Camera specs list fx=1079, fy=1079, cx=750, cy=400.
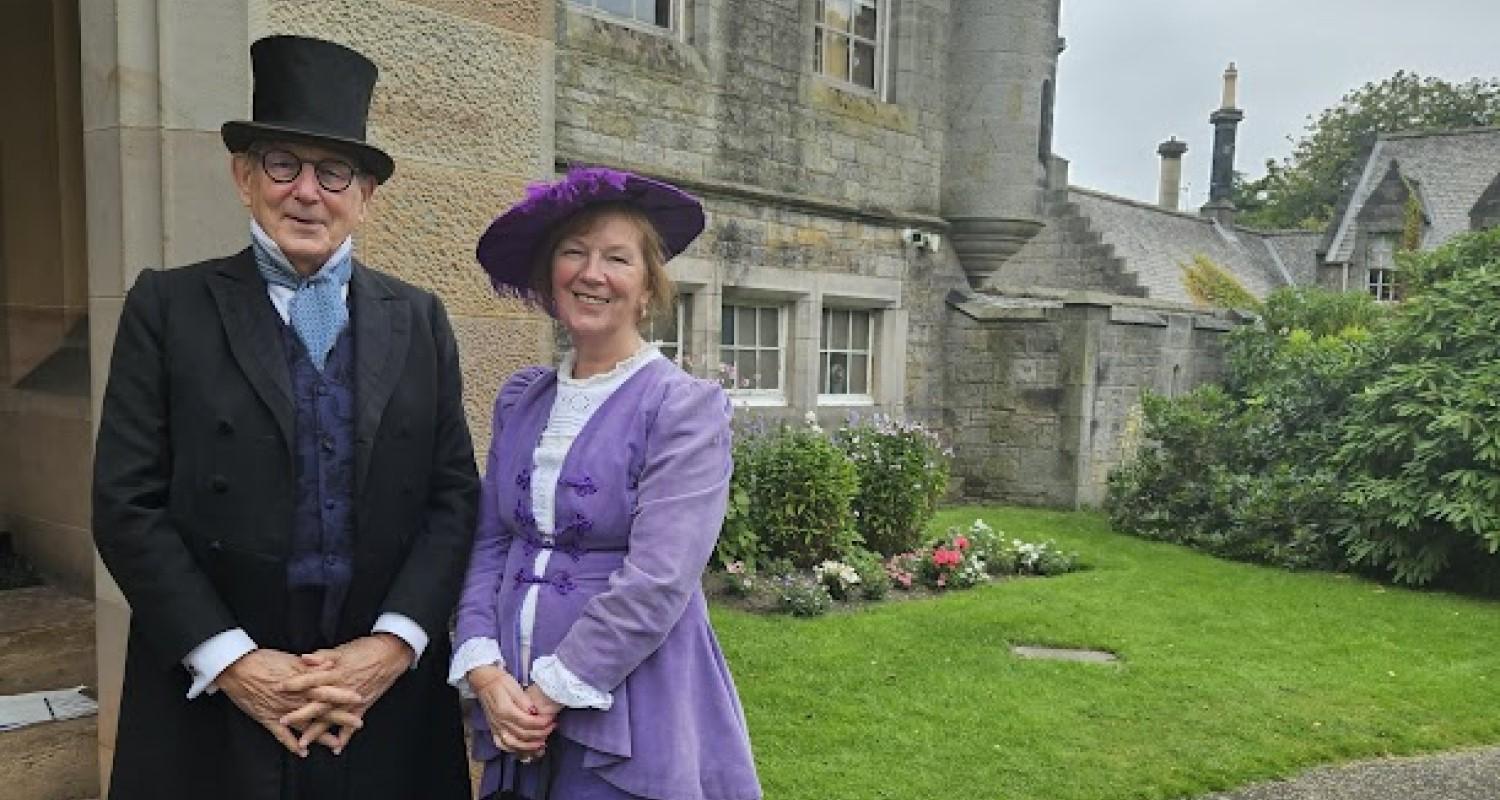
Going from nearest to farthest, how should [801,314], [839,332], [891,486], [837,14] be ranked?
1. [891,486]
2. [801,314]
3. [837,14]
4. [839,332]

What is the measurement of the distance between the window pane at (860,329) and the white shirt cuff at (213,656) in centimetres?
984

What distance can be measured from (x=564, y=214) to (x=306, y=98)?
0.50m

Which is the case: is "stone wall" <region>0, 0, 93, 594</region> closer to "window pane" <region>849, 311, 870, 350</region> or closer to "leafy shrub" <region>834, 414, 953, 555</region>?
"leafy shrub" <region>834, 414, 953, 555</region>

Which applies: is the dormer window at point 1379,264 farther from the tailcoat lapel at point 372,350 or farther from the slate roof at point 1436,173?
the tailcoat lapel at point 372,350

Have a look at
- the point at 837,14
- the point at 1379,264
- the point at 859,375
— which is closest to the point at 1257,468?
the point at 859,375

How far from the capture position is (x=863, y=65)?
11.2m

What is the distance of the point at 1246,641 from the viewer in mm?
6539

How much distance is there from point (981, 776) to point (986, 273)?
890 cm

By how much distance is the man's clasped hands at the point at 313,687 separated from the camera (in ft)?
6.19

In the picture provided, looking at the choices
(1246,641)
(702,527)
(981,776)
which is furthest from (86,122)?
(1246,641)

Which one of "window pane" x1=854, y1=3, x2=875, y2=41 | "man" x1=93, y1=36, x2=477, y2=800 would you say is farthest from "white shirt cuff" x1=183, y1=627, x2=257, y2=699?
"window pane" x1=854, y1=3, x2=875, y2=41

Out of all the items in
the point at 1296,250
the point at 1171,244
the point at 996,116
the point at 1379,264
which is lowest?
the point at 1379,264

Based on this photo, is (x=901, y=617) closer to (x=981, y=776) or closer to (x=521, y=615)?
(x=981, y=776)

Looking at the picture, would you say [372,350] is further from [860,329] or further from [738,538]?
[860,329]
